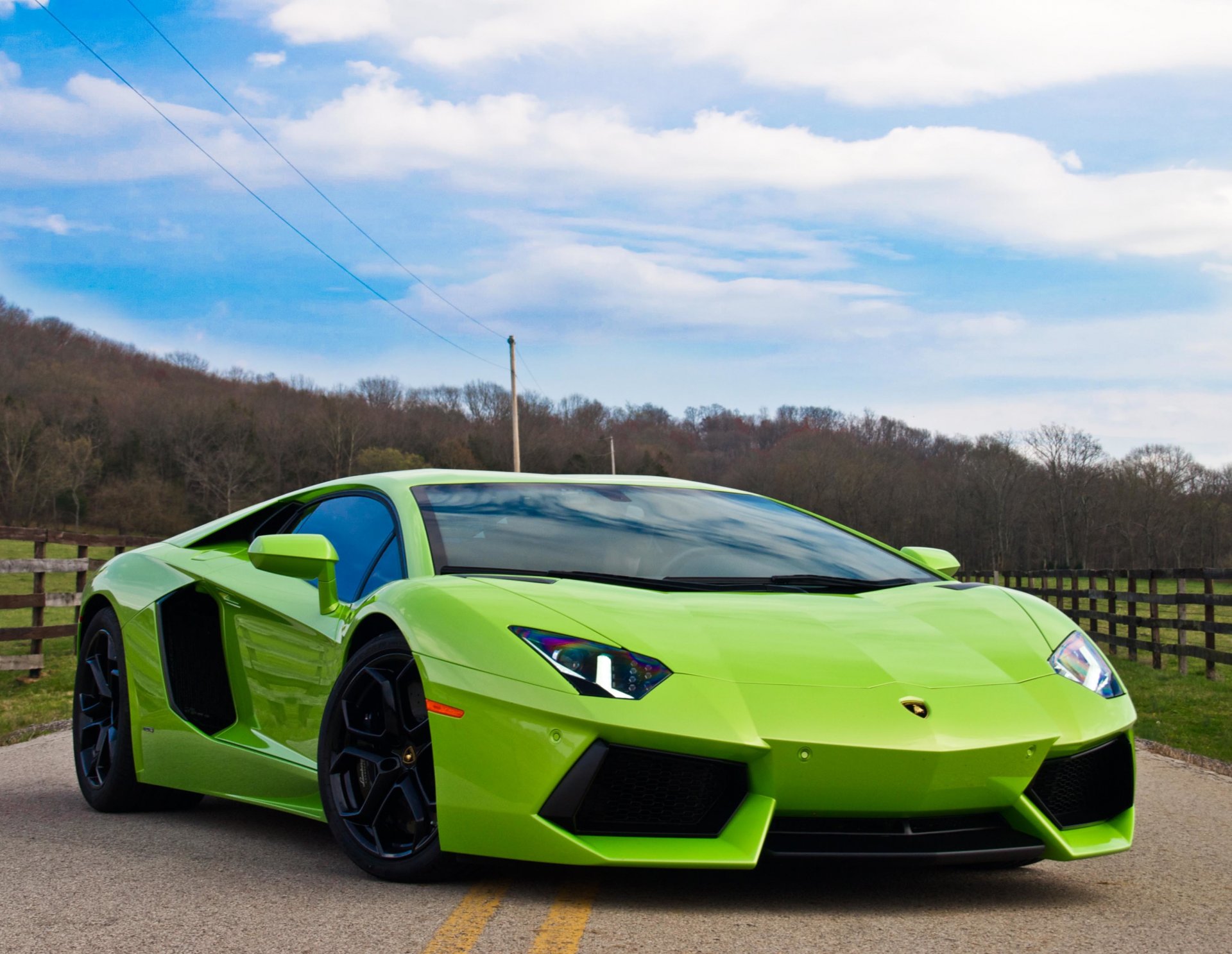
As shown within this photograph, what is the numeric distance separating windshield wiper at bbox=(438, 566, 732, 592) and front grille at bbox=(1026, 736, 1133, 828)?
1104mm

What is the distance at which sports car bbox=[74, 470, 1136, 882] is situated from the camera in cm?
300

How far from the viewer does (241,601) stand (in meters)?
4.57

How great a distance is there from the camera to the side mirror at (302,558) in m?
3.90

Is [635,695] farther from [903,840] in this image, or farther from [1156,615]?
[1156,615]

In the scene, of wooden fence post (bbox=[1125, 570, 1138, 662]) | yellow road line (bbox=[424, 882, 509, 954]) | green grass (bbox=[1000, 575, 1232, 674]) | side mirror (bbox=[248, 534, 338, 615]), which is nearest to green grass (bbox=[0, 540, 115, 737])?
side mirror (bbox=[248, 534, 338, 615])

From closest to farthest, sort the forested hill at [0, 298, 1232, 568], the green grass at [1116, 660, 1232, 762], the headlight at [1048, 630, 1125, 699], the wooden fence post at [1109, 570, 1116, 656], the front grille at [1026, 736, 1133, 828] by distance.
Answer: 1. the front grille at [1026, 736, 1133, 828]
2. the headlight at [1048, 630, 1125, 699]
3. the green grass at [1116, 660, 1232, 762]
4. the wooden fence post at [1109, 570, 1116, 656]
5. the forested hill at [0, 298, 1232, 568]

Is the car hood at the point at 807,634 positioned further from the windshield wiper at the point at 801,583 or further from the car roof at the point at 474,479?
the car roof at the point at 474,479

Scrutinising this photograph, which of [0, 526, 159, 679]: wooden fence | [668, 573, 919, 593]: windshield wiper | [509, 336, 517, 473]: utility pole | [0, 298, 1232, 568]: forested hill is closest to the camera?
[668, 573, 919, 593]: windshield wiper

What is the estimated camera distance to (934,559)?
480 centimetres

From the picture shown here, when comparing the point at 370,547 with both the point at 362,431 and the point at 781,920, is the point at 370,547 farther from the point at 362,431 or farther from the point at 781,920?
the point at 362,431

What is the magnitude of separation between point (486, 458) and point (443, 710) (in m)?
65.2

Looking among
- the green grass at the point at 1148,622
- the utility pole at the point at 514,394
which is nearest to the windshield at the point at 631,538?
the green grass at the point at 1148,622

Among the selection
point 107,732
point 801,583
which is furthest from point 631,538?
point 107,732

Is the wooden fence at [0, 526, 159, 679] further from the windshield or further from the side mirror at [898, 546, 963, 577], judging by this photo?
the side mirror at [898, 546, 963, 577]
